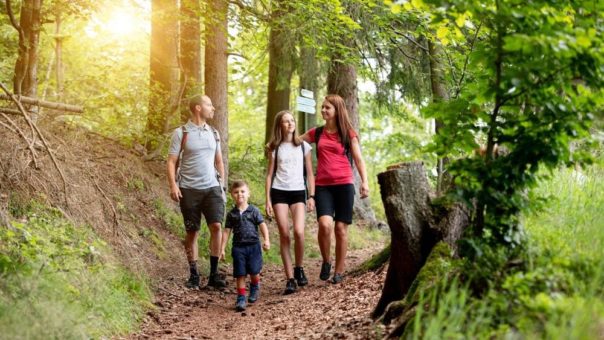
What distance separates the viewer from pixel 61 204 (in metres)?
6.54

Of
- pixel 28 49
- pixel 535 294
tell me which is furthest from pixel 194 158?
pixel 535 294

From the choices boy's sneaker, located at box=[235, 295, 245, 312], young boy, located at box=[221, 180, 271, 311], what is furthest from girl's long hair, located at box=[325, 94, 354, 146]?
boy's sneaker, located at box=[235, 295, 245, 312]

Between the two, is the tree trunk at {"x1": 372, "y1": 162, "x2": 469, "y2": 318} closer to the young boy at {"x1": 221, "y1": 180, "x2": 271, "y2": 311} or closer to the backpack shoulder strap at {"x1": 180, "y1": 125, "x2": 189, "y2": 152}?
the young boy at {"x1": 221, "y1": 180, "x2": 271, "y2": 311}

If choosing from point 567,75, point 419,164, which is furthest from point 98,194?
point 567,75

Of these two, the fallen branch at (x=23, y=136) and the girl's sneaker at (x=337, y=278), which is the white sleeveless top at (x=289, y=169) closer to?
the girl's sneaker at (x=337, y=278)

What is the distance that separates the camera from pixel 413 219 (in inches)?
182

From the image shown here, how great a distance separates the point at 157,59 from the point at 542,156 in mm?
7976

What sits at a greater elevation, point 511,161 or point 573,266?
point 511,161

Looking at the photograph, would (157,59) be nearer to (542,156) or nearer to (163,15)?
(163,15)

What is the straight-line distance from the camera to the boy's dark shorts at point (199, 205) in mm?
7285

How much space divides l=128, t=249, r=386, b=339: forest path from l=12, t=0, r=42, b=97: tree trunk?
2.83m

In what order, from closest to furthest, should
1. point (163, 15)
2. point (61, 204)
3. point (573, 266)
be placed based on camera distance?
point (573, 266) < point (61, 204) < point (163, 15)

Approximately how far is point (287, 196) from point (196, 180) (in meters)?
1.11

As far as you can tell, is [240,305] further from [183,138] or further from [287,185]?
[183,138]
